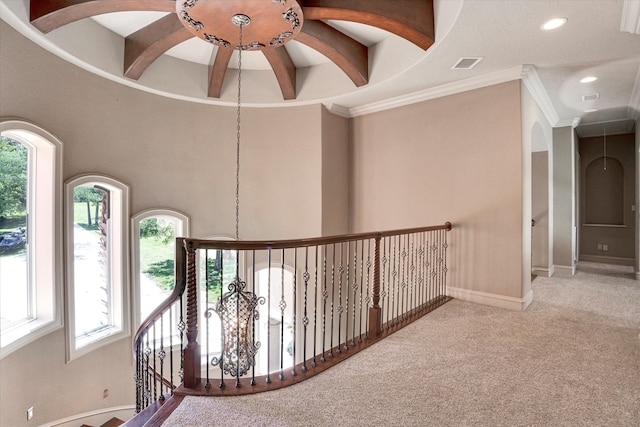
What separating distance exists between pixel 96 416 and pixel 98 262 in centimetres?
199

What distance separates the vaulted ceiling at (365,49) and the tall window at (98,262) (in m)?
1.60

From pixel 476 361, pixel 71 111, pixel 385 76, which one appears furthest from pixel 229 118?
pixel 476 361

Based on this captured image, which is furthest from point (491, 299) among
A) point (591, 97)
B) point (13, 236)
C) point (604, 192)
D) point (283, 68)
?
point (13, 236)

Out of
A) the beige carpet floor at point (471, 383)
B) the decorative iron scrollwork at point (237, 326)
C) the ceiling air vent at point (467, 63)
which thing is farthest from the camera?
the ceiling air vent at point (467, 63)

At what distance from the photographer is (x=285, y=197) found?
5.69 metres

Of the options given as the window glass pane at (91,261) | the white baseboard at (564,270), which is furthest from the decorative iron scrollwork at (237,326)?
the white baseboard at (564,270)

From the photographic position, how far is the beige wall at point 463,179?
402 cm

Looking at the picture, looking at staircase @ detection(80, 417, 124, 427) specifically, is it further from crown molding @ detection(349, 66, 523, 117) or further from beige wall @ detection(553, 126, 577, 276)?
beige wall @ detection(553, 126, 577, 276)

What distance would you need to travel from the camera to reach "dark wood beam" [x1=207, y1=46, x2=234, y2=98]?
14.5 ft

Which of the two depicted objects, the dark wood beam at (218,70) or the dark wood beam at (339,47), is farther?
the dark wood beam at (218,70)

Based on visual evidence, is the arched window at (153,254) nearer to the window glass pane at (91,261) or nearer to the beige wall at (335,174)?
the window glass pane at (91,261)

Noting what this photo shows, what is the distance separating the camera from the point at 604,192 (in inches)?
289

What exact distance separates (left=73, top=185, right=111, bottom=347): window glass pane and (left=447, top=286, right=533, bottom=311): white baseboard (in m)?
4.86

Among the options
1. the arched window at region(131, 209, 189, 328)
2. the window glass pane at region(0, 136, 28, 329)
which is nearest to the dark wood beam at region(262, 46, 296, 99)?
the arched window at region(131, 209, 189, 328)
